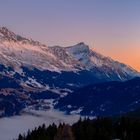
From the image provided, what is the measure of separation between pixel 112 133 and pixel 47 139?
1068 inches

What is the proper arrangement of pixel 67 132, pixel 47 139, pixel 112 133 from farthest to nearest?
pixel 112 133 → pixel 47 139 → pixel 67 132

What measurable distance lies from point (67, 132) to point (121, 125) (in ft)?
343

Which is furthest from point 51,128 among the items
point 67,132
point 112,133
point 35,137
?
point 67,132

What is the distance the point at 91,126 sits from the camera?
645 feet

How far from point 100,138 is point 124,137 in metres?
8.91

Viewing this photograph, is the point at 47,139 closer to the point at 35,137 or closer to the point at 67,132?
the point at 35,137

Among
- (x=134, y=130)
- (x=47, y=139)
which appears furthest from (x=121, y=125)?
(x=47, y=139)

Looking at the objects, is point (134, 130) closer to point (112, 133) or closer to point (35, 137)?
point (112, 133)

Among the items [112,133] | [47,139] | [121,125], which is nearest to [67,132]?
[47,139]

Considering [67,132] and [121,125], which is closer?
[67,132]

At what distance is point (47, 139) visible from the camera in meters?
172

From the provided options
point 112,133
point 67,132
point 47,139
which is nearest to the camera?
point 67,132

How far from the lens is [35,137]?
189 meters

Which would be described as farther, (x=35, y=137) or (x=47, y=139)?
(x=35, y=137)
